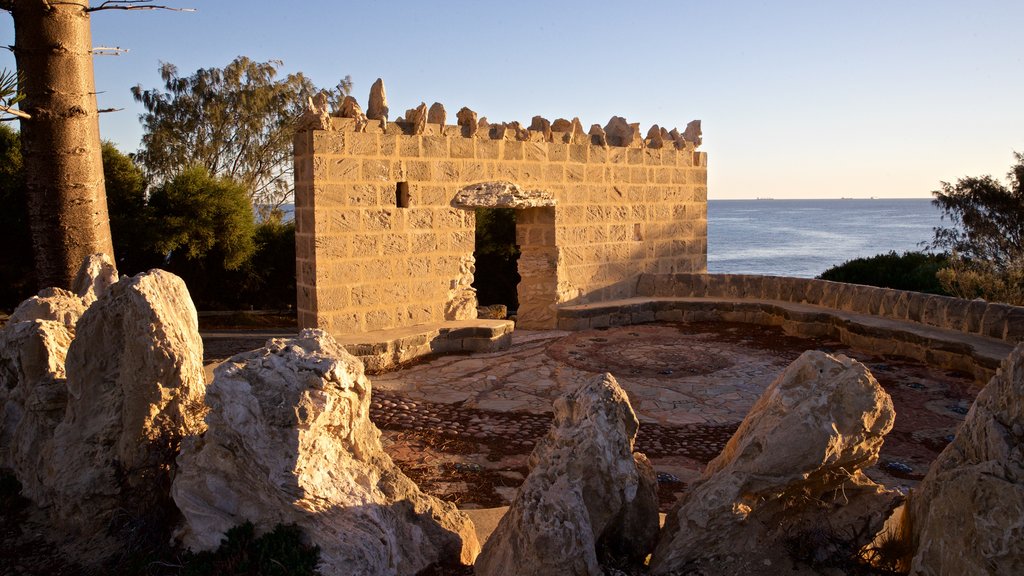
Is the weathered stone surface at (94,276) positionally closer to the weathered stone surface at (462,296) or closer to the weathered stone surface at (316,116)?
the weathered stone surface at (316,116)

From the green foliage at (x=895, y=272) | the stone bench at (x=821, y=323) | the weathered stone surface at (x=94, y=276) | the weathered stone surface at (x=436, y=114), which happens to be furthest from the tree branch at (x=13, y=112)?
the green foliage at (x=895, y=272)

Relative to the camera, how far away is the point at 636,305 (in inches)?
452

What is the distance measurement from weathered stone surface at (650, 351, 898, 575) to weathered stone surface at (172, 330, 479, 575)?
3.73 ft

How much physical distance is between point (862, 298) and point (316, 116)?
738cm

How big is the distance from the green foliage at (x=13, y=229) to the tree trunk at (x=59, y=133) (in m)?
9.62

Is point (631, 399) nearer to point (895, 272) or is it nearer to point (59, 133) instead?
point (59, 133)

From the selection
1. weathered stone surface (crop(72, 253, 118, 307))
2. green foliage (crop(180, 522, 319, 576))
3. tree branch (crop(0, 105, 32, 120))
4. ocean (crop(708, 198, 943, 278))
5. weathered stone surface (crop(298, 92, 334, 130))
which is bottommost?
ocean (crop(708, 198, 943, 278))

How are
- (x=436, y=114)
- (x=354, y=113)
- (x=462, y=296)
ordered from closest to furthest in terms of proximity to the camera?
(x=354, y=113) < (x=436, y=114) < (x=462, y=296)

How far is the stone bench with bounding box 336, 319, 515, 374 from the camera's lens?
8203 mm

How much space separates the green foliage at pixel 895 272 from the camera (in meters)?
15.5

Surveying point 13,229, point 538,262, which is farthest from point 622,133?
point 13,229

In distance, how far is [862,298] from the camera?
10469 mm

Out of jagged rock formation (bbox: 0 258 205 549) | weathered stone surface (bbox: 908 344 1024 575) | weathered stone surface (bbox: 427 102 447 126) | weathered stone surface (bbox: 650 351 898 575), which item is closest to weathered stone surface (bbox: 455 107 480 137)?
weathered stone surface (bbox: 427 102 447 126)

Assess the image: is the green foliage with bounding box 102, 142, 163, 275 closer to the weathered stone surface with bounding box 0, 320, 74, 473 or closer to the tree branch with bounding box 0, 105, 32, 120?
the tree branch with bounding box 0, 105, 32, 120
